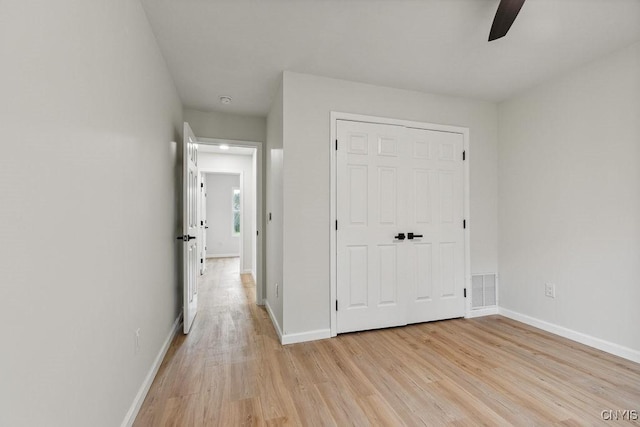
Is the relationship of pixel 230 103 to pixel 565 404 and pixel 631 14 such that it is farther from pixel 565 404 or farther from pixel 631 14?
pixel 565 404

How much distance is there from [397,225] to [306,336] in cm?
143

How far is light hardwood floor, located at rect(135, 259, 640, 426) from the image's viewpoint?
66.1 inches

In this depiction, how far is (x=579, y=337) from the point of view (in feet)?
8.62

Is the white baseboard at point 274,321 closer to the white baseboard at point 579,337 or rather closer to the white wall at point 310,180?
the white wall at point 310,180

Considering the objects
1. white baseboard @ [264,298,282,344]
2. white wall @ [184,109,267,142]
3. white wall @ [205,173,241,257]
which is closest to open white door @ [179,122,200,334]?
white wall @ [184,109,267,142]

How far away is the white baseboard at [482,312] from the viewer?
331cm

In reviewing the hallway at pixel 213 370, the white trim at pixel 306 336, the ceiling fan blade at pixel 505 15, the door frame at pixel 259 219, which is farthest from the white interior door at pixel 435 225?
the door frame at pixel 259 219

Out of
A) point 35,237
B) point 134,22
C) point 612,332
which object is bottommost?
point 612,332

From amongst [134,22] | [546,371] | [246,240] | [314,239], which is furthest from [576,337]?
[246,240]

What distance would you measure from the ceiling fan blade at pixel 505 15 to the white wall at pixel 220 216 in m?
7.69

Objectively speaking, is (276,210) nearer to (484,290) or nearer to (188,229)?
(188,229)

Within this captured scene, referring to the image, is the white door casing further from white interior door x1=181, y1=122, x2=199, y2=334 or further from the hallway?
the hallway

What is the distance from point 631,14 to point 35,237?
3.47 meters

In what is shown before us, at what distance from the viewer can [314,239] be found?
2.76m
